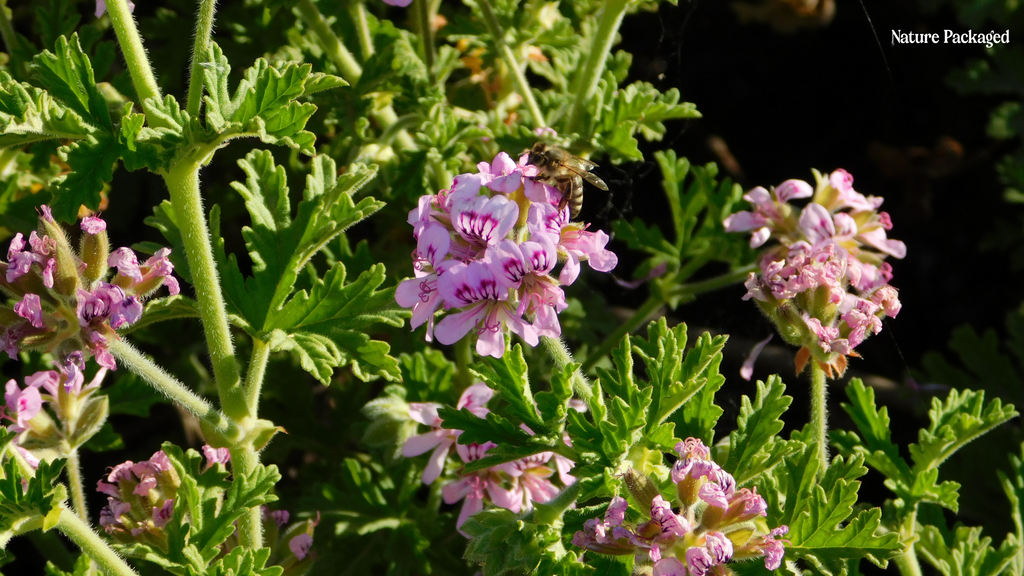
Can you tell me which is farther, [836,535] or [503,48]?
→ [503,48]

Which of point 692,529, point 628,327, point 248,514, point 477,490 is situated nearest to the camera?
point 692,529

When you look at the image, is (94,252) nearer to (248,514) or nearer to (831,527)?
(248,514)

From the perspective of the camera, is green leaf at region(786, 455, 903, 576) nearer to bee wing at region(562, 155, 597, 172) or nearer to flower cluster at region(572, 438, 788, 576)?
flower cluster at region(572, 438, 788, 576)

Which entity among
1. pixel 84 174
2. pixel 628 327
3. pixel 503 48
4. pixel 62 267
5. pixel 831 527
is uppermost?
pixel 503 48

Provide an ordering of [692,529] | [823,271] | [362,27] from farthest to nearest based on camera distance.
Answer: [362,27] < [823,271] < [692,529]

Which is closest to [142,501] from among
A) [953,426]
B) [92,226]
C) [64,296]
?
Answer: [64,296]

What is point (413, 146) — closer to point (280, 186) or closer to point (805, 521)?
point (280, 186)
